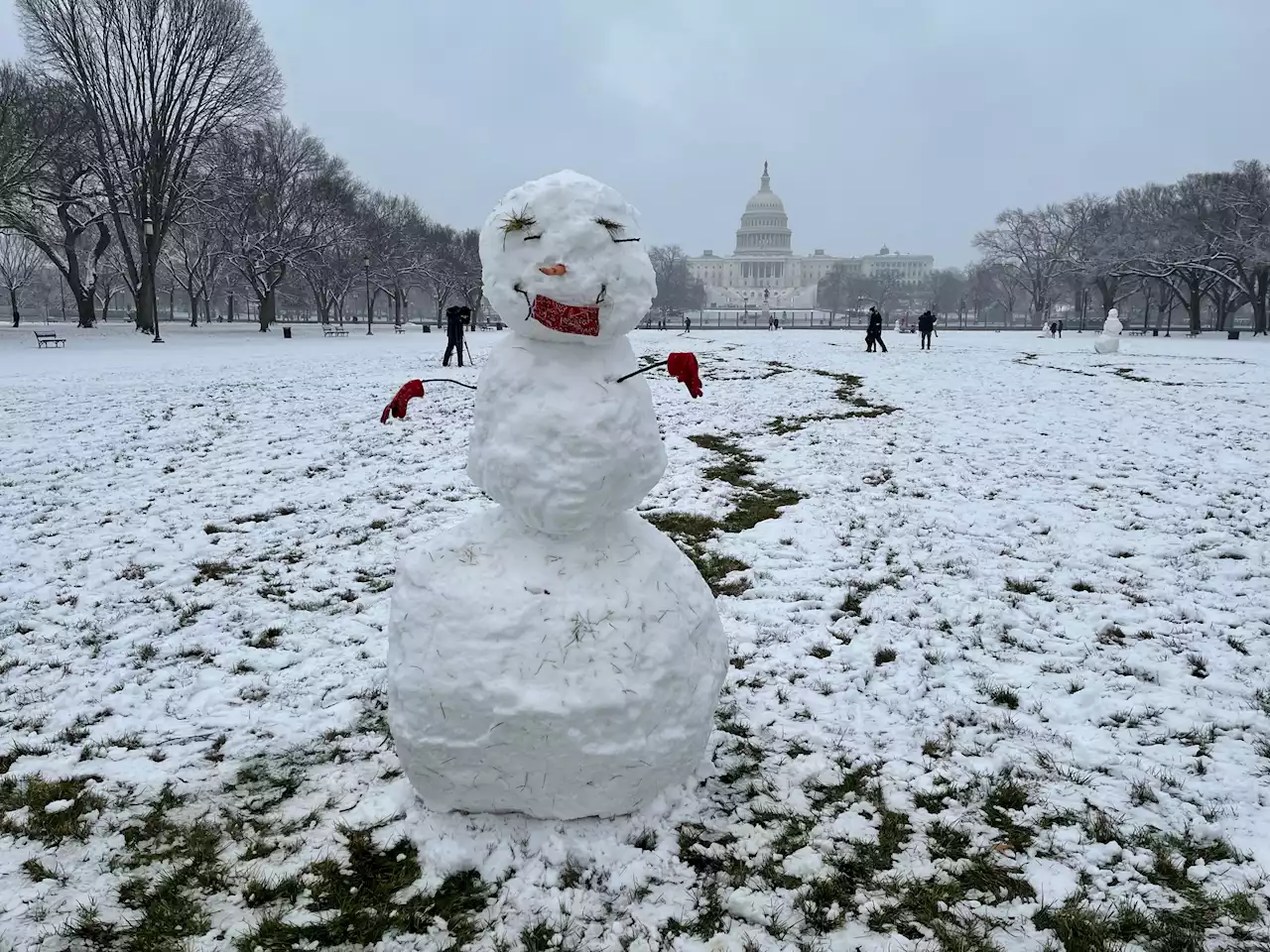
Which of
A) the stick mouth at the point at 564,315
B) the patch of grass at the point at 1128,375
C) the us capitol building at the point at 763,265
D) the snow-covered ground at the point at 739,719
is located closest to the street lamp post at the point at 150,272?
the snow-covered ground at the point at 739,719

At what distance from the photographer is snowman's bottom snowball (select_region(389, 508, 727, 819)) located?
125 inches

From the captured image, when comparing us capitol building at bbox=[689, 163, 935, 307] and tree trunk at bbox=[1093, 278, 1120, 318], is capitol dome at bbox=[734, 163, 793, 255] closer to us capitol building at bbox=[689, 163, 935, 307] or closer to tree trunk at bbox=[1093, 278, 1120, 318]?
us capitol building at bbox=[689, 163, 935, 307]

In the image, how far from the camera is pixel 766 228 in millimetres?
144750

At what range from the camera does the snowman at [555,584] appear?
3139mm

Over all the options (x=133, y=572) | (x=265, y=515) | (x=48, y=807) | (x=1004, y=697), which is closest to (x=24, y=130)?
(x=265, y=515)

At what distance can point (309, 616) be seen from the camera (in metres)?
5.70

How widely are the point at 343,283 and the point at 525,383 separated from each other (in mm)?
50946

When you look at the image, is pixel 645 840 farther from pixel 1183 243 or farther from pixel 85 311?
pixel 1183 243

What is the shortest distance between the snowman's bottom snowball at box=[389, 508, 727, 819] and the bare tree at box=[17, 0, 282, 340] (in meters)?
31.2

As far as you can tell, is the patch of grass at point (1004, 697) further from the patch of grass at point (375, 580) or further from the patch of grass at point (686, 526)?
the patch of grass at point (375, 580)

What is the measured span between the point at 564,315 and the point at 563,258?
0.79 feet

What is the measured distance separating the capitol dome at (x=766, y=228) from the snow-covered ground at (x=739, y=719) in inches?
5637

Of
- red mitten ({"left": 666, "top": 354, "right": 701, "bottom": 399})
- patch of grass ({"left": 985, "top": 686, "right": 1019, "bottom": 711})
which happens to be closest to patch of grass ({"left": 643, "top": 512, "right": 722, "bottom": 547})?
patch of grass ({"left": 985, "top": 686, "right": 1019, "bottom": 711})

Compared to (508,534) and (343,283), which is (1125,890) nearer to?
(508,534)
